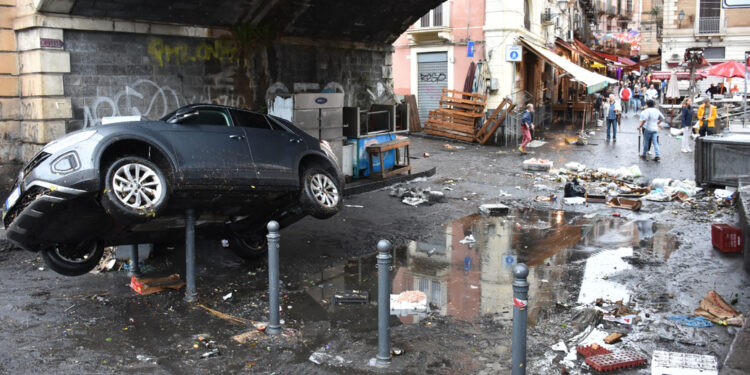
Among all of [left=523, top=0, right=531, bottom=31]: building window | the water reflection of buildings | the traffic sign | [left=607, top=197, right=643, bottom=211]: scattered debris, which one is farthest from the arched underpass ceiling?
[left=523, top=0, right=531, bottom=31]: building window

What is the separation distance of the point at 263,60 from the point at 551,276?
25.8ft

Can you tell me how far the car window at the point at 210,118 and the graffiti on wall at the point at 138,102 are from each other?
3.24m

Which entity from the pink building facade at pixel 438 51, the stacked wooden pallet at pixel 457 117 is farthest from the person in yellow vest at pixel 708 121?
the pink building facade at pixel 438 51

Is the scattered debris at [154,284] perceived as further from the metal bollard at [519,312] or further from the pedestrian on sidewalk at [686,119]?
the pedestrian on sidewalk at [686,119]

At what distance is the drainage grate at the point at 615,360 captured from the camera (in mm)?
5359

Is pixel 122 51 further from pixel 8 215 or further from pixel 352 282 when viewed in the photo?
pixel 352 282

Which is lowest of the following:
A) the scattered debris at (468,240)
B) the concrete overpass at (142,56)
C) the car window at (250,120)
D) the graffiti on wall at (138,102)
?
the scattered debris at (468,240)

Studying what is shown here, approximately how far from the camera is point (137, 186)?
6.69 m

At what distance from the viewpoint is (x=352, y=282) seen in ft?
26.6

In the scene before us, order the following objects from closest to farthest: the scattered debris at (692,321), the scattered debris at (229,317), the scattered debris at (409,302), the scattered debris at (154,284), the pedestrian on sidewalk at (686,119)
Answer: the scattered debris at (692,321)
the scattered debris at (229,317)
the scattered debris at (409,302)
the scattered debris at (154,284)
the pedestrian on sidewalk at (686,119)

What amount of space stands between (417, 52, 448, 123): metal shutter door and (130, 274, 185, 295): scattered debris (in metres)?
21.0

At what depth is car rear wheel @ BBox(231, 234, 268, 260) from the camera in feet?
28.4

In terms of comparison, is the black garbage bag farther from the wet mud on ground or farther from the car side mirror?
the car side mirror

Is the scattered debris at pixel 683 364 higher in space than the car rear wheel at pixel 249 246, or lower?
lower
